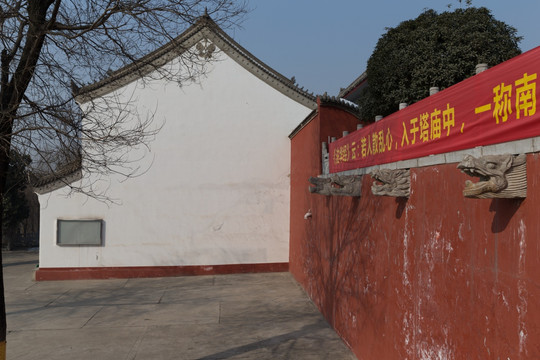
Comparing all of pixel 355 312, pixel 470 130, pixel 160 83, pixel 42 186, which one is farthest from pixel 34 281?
pixel 470 130

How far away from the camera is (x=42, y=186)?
37.7 feet

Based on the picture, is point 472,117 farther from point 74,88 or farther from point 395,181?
point 74,88

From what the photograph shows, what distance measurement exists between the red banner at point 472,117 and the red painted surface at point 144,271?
7.66 metres

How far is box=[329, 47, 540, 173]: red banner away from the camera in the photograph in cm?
254

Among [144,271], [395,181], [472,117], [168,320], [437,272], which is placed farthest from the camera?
[144,271]

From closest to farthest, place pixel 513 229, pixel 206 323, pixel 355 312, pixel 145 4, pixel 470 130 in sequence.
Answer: pixel 513 229, pixel 470 130, pixel 145 4, pixel 355 312, pixel 206 323

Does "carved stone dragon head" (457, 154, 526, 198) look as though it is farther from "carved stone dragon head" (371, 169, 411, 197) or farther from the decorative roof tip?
the decorative roof tip

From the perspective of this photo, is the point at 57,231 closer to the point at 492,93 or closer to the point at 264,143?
the point at 264,143

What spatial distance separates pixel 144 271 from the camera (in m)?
11.9

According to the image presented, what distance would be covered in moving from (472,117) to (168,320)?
6538mm

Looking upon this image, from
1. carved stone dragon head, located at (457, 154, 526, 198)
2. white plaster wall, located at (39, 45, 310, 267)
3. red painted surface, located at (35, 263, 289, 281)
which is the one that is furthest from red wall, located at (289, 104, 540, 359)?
white plaster wall, located at (39, 45, 310, 267)

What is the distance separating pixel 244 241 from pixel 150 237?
8.03ft

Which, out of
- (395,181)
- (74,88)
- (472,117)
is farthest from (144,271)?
(472,117)

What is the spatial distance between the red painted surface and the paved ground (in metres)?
0.28
